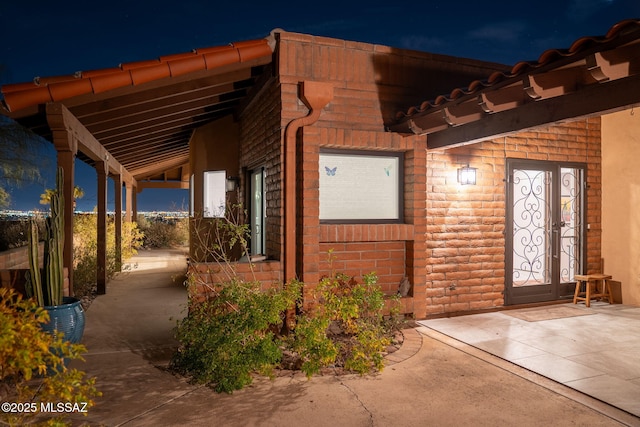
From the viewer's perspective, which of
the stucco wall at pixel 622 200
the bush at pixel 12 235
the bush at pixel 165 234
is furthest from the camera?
the bush at pixel 165 234

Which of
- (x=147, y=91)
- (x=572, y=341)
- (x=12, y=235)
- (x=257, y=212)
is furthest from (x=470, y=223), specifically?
(x=12, y=235)

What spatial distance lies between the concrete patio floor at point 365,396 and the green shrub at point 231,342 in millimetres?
134

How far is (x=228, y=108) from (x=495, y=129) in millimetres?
4861

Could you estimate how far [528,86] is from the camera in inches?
149

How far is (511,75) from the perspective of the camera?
396 centimetres

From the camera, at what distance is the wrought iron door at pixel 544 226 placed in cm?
679

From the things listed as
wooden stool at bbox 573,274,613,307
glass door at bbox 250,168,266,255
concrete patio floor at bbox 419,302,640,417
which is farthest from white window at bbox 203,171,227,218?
wooden stool at bbox 573,274,613,307

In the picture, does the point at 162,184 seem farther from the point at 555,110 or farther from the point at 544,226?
the point at 555,110

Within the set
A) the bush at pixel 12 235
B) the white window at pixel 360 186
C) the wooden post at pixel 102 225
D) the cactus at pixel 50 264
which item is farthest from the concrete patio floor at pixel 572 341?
the bush at pixel 12 235

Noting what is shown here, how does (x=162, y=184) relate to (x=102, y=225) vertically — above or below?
above

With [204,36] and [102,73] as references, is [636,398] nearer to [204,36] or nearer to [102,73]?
[102,73]

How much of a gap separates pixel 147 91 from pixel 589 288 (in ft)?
23.0

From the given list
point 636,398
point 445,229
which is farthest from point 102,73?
point 636,398

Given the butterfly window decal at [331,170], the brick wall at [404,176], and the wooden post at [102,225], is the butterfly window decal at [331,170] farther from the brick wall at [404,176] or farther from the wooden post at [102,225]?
the wooden post at [102,225]
